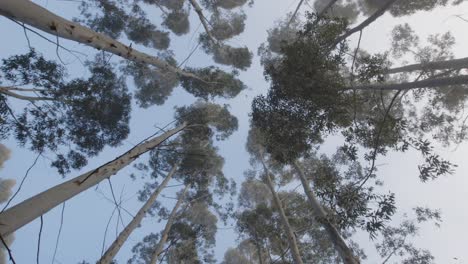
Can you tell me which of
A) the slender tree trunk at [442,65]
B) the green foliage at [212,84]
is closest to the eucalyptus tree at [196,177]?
the green foliage at [212,84]

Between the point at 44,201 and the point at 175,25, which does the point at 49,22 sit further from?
the point at 175,25

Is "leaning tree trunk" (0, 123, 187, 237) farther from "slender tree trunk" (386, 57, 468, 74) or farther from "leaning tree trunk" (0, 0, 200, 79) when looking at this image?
"slender tree trunk" (386, 57, 468, 74)

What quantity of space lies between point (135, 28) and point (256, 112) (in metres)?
8.21

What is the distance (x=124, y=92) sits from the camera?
1326cm

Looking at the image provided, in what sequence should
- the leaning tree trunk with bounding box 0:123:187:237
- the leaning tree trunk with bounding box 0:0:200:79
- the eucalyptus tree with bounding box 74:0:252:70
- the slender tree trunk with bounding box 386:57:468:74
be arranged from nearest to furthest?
1. the leaning tree trunk with bounding box 0:123:187:237
2. the leaning tree trunk with bounding box 0:0:200:79
3. the slender tree trunk with bounding box 386:57:468:74
4. the eucalyptus tree with bounding box 74:0:252:70

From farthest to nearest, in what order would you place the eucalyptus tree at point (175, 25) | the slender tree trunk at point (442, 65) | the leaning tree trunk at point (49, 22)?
the eucalyptus tree at point (175, 25), the slender tree trunk at point (442, 65), the leaning tree trunk at point (49, 22)

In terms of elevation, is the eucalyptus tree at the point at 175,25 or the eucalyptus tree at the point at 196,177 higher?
the eucalyptus tree at the point at 175,25

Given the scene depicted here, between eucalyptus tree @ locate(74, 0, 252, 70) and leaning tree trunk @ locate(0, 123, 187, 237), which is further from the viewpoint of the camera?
eucalyptus tree @ locate(74, 0, 252, 70)

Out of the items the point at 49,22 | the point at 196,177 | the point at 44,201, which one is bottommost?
the point at 44,201

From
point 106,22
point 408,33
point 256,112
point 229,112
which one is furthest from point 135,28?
point 408,33

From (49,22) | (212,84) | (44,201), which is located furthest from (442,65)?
(44,201)

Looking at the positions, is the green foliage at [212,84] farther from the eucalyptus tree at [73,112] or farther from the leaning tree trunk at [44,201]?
the leaning tree trunk at [44,201]

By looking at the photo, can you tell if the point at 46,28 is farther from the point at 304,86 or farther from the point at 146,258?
the point at 146,258

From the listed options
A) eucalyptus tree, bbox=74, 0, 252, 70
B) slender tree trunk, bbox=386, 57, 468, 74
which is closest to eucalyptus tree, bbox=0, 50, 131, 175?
eucalyptus tree, bbox=74, 0, 252, 70
